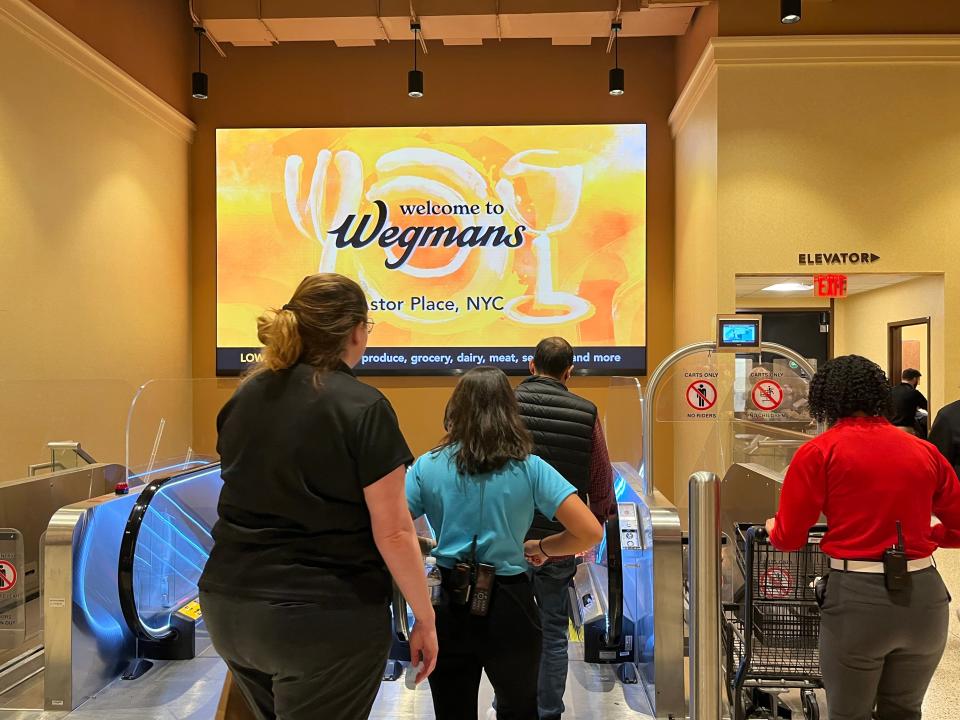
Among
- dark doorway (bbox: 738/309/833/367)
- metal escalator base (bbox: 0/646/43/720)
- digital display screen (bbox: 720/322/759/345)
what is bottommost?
metal escalator base (bbox: 0/646/43/720)

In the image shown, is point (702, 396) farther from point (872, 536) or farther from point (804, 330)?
point (804, 330)

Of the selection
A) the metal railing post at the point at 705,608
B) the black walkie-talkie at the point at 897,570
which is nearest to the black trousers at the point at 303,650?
the metal railing post at the point at 705,608

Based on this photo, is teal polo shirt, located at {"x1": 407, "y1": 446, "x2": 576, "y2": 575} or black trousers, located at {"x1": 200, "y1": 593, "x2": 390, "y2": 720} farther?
teal polo shirt, located at {"x1": 407, "y1": 446, "x2": 576, "y2": 575}

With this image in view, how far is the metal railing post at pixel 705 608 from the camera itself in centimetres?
206

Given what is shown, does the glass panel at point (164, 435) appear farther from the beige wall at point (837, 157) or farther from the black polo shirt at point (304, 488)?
the beige wall at point (837, 157)

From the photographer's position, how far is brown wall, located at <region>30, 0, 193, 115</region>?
619 cm

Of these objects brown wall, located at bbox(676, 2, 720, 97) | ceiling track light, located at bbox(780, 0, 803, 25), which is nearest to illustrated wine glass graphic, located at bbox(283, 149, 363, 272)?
brown wall, located at bbox(676, 2, 720, 97)

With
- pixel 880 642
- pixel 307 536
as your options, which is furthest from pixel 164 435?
pixel 880 642

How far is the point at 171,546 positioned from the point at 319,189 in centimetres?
483

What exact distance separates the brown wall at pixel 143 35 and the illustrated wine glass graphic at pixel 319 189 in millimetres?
1353

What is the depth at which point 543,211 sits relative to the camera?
810cm

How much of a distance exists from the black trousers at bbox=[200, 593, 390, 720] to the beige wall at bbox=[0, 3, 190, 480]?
14.3ft

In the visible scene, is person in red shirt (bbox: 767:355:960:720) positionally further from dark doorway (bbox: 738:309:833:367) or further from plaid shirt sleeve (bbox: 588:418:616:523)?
dark doorway (bbox: 738:309:833:367)

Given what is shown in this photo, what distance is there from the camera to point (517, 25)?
730cm
